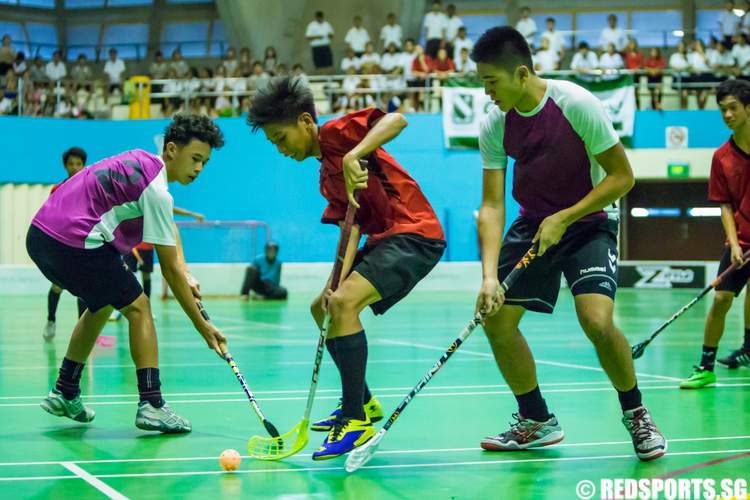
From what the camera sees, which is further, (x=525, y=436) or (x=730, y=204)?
(x=730, y=204)

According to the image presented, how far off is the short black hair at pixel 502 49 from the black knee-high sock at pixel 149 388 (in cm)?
262

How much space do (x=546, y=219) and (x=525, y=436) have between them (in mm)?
1199

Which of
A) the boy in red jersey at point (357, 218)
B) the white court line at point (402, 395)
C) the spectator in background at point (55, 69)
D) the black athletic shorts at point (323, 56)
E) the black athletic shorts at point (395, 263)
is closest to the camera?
the boy in red jersey at point (357, 218)

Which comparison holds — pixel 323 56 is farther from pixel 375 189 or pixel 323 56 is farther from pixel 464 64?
pixel 375 189

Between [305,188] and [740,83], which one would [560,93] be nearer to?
[740,83]

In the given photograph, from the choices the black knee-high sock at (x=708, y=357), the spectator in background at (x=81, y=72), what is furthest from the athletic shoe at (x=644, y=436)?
the spectator in background at (x=81, y=72)

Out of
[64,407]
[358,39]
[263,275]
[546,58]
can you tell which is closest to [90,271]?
[64,407]

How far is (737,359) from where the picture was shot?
30.7 feet

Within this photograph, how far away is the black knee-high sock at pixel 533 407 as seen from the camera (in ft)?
19.0

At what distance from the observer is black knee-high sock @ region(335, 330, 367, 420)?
5449 millimetres

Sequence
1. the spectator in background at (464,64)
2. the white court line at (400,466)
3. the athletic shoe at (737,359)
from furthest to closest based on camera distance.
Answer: the spectator in background at (464,64), the athletic shoe at (737,359), the white court line at (400,466)

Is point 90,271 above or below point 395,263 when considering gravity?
below

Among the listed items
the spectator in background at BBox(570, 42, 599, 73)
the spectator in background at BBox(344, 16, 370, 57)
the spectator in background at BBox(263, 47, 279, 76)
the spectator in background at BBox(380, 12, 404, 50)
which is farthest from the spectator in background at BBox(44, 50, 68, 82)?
the spectator in background at BBox(570, 42, 599, 73)

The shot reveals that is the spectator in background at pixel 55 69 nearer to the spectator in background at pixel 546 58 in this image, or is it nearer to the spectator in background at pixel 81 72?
the spectator in background at pixel 81 72
